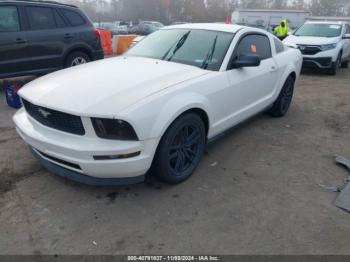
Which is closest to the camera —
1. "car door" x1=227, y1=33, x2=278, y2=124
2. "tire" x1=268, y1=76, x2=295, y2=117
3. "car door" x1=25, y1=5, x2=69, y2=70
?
"car door" x1=227, y1=33, x2=278, y2=124

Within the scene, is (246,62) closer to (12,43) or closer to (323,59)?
(12,43)

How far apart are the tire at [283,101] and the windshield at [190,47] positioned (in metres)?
1.91

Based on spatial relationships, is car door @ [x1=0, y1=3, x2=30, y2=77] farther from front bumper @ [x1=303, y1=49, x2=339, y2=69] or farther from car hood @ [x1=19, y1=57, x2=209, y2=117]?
front bumper @ [x1=303, y1=49, x2=339, y2=69]

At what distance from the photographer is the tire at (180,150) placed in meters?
3.13

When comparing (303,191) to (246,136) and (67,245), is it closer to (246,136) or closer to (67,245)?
(246,136)

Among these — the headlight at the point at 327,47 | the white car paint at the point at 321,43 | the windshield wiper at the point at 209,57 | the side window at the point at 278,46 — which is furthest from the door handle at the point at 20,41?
the headlight at the point at 327,47

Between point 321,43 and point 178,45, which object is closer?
point 178,45

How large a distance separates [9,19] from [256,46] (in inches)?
196

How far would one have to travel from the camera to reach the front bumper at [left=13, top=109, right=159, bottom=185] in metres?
2.78

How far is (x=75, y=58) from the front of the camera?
758 cm

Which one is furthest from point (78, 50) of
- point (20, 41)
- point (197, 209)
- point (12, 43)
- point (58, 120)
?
point (197, 209)

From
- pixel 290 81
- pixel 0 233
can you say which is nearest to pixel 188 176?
pixel 0 233

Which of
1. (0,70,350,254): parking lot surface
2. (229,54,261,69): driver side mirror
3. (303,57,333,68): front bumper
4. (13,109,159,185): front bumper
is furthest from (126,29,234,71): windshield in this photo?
(303,57,333,68): front bumper

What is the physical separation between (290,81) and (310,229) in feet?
11.4
